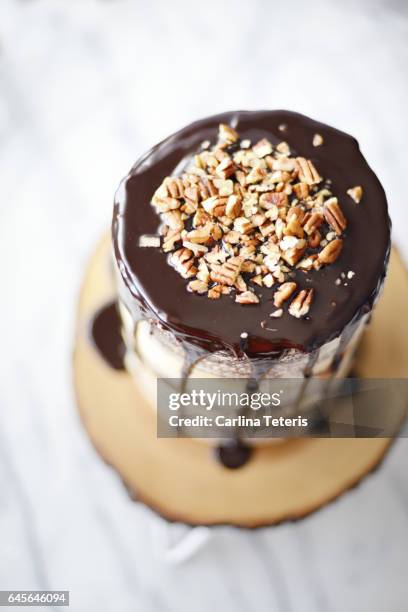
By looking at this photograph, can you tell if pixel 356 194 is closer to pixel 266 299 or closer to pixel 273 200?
pixel 273 200

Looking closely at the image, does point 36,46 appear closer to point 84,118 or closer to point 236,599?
point 84,118

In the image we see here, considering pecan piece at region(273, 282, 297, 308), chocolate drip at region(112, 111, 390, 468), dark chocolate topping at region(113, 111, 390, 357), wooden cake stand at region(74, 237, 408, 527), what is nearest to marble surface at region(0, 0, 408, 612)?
wooden cake stand at region(74, 237, 408, 527)

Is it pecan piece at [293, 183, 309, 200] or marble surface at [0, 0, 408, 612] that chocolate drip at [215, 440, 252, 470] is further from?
pecan piece at [293, 183, 309, 200]

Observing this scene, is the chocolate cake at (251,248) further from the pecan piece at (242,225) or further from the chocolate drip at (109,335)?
the chocolate drip at (109,335)

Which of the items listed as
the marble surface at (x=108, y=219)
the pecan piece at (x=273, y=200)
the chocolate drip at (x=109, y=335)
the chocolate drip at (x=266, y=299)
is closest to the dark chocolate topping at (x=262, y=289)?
the chocolate drip at (x=266, y=299)

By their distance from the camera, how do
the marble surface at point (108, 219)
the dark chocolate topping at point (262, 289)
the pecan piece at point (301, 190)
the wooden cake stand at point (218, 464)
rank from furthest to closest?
the marble surface at point (108, 219)
the wooden cake stand at point (218, 464)
the pecan piece at point (301, 190)
the dark chocolate topping at point (262, 289)

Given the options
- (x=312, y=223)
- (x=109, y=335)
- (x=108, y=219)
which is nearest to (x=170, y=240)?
(x=312, y=223)

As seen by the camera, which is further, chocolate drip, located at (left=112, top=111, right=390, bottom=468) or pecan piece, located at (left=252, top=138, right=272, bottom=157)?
pecan piece, located at (left=252, top=138, right=272, bottom=157)
